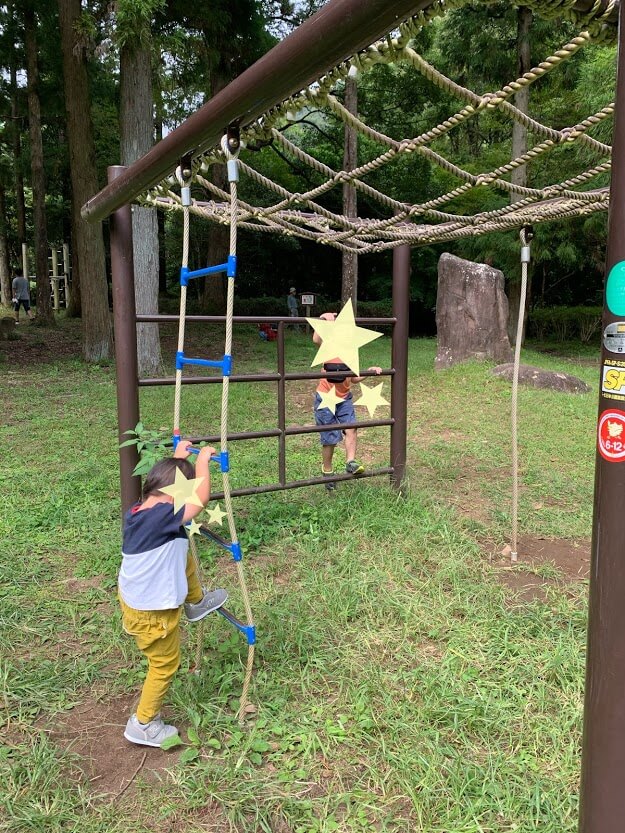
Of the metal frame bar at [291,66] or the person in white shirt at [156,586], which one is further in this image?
the person in white shirt at [156,586]

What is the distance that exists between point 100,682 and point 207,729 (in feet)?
1.58

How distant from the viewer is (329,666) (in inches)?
84.5

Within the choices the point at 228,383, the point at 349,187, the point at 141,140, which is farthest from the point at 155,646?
the point at 349,187

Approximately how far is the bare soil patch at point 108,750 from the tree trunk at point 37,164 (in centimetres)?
1201

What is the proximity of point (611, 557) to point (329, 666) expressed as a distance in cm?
141

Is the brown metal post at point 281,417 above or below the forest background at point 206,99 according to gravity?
below

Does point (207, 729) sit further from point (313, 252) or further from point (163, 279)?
point (163, 279)

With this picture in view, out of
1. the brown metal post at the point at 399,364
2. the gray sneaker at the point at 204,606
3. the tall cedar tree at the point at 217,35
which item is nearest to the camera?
the gray sneaker at the point at 204,606

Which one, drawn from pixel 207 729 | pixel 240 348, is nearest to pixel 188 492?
pixel 207 729

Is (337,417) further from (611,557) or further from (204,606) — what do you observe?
(611,557)

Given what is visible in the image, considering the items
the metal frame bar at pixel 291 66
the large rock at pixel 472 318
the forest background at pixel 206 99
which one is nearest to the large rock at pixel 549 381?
the large rock at pixel 472 318

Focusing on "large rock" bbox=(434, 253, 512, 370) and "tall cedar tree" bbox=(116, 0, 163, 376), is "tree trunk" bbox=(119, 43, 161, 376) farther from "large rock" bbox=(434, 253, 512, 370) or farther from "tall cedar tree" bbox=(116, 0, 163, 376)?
"large rock" bbox=(434, 253, 512, 370)

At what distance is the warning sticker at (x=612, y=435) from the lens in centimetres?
94

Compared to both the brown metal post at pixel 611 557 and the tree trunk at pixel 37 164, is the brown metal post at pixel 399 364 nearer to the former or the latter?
the brown metal post at pixel 611 557
